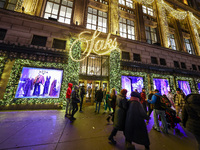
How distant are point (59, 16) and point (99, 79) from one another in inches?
345

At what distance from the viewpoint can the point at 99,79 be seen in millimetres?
9305

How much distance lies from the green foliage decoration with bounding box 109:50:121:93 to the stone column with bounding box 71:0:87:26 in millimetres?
5465

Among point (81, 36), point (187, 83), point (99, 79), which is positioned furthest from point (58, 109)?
point (187, 83)

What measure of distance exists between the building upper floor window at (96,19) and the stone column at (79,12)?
0.85 meters

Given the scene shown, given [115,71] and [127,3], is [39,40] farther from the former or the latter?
[127,3]

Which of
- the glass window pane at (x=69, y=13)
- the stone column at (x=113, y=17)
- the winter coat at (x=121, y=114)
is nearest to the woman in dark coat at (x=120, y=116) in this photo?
the winter coat at (x=121, y=114)

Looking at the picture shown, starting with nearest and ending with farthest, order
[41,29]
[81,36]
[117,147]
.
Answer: [117,147]
[41,29]
[81,36]

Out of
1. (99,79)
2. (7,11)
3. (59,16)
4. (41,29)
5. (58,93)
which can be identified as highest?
(59,16)

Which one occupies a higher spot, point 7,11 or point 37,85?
point 7,11

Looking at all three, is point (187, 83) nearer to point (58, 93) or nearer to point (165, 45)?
point (165, 45)

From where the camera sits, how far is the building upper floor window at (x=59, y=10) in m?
9.05

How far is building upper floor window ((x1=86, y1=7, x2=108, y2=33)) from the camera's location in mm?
10352

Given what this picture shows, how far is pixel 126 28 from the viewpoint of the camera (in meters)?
11.8

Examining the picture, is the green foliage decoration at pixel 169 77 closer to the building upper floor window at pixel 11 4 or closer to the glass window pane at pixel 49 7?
the glass window pane at pixel 49 7
